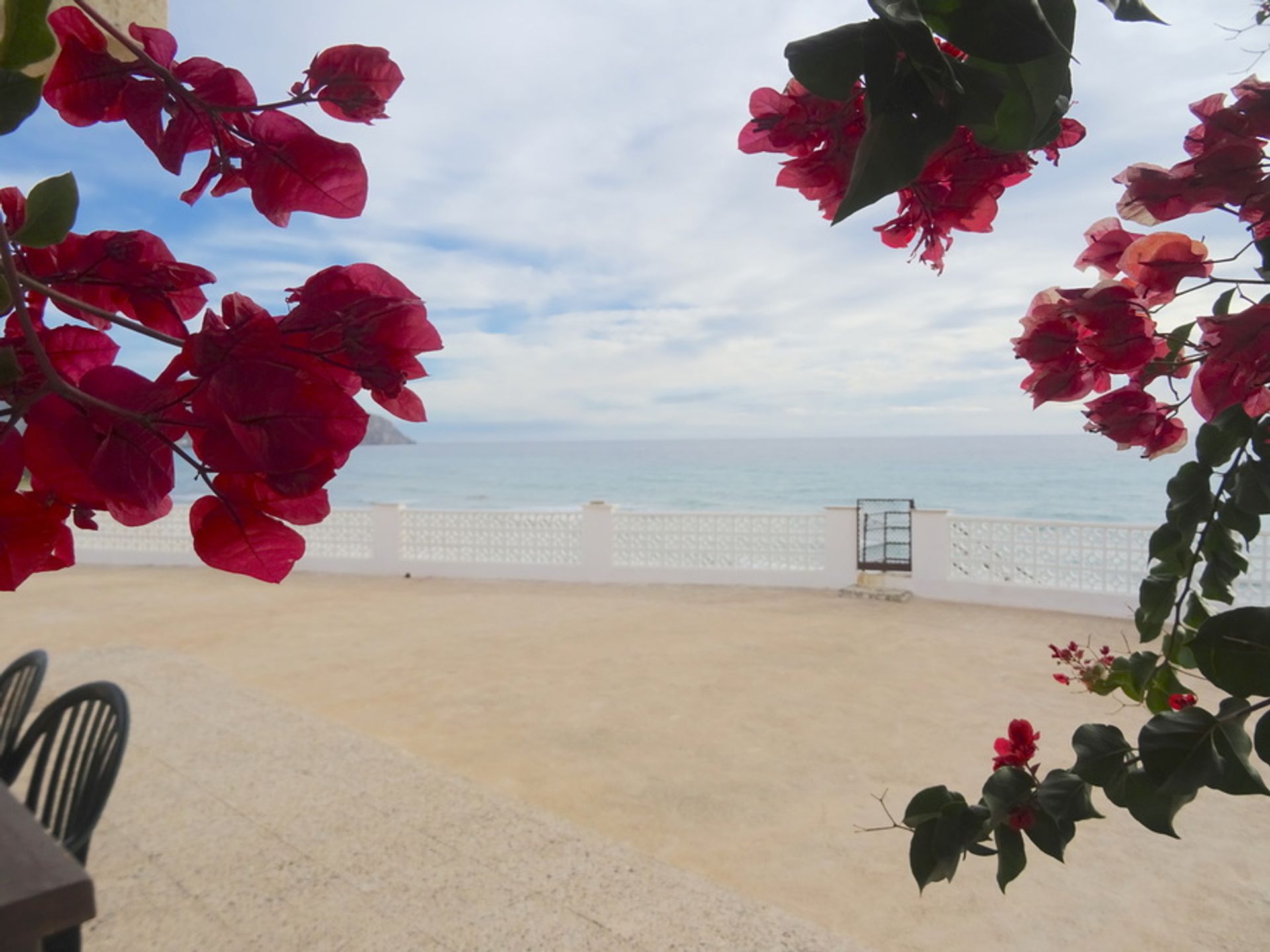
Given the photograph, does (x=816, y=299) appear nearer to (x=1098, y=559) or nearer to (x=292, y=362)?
(x=292, y=362)

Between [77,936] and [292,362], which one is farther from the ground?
[292,362]

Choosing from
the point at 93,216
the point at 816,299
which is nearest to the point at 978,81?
the point at 93,216

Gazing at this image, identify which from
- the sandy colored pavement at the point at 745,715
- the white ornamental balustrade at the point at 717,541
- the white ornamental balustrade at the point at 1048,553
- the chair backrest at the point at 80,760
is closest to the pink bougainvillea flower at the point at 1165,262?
the chair backrest at the point at 80,760

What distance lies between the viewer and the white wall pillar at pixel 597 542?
292 inches

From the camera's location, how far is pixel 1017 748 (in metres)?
0.55

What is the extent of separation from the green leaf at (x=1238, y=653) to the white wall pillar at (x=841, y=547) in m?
6.44

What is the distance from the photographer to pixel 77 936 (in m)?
1.45

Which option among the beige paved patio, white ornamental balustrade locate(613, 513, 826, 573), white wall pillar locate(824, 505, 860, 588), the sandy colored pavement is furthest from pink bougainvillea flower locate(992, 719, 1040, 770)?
white ornamental balustrade locate(613, 513, 826, 573)

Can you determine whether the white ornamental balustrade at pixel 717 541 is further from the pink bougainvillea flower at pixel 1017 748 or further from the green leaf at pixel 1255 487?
the green leaf at pixel 1255 487

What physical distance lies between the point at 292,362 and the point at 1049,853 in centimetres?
45

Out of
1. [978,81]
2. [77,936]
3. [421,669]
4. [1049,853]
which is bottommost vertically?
[421,669]

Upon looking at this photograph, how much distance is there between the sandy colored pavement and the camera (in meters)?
2.11

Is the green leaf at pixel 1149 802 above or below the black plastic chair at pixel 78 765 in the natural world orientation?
above

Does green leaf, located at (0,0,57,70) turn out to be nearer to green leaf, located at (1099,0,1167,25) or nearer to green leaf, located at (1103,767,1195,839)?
green leaf, located at (1099,0,1167,25)
